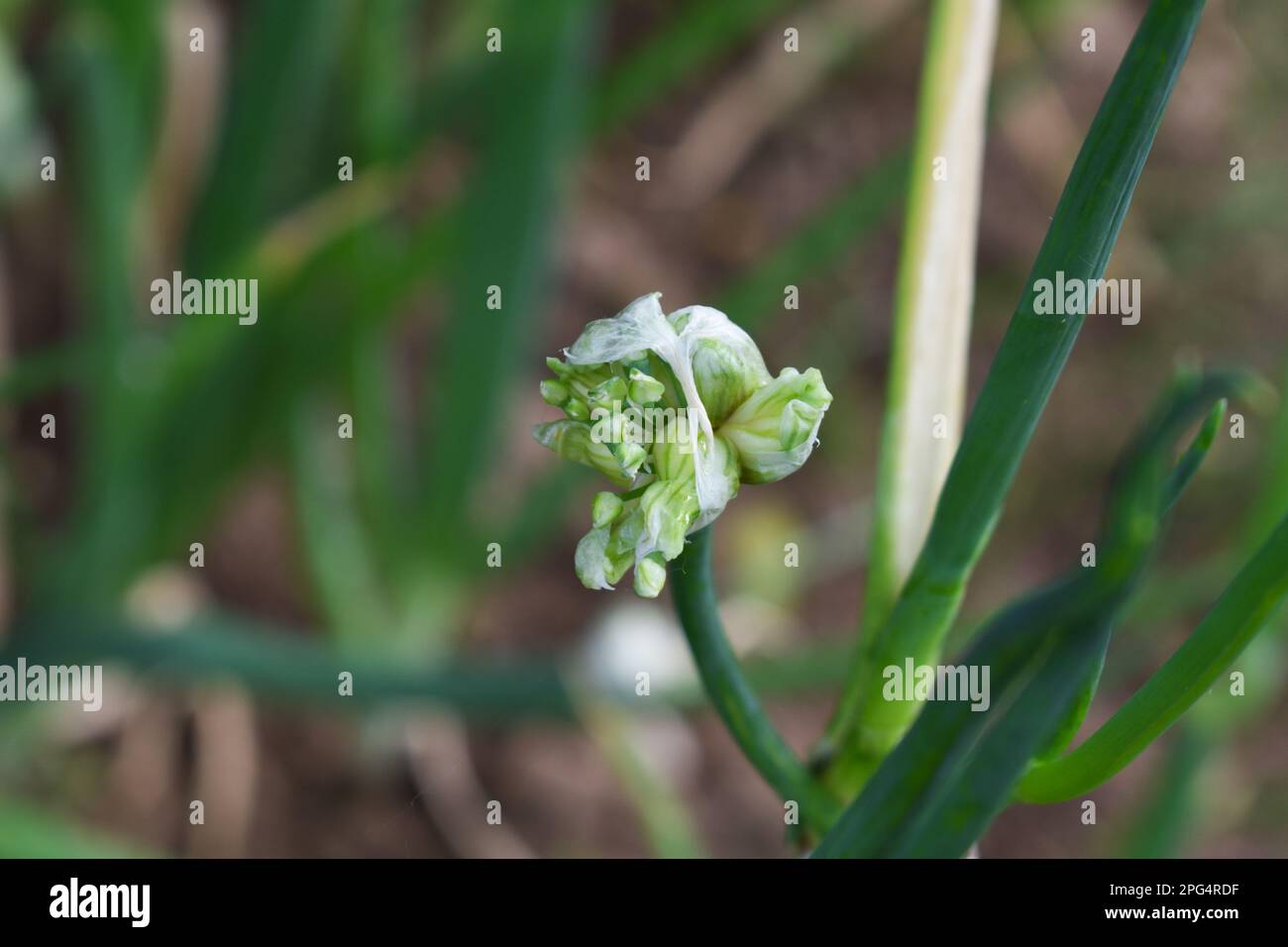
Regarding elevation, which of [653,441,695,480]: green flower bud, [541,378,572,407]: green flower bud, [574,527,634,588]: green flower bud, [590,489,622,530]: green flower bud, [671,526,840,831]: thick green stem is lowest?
[671,526,840,831]: thick green stem

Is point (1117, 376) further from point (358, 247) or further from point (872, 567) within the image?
point (872, 567)

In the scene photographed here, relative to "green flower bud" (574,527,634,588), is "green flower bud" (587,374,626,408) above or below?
above

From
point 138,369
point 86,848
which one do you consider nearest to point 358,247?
point 138,369

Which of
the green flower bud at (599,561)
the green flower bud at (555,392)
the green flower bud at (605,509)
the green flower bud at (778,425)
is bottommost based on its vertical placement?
the green flower bud at (599,561)

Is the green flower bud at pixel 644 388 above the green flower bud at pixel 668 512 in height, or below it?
above
